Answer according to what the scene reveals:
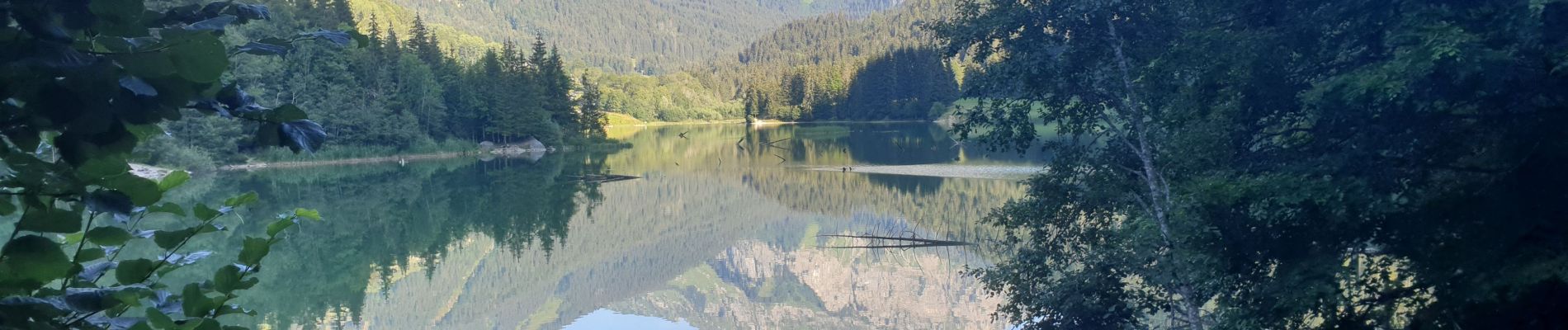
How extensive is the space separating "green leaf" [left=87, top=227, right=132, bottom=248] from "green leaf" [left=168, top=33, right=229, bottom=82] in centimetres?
63

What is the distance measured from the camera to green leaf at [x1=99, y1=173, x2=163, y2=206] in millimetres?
1864

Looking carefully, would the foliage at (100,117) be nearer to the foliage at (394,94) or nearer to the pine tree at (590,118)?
the foliage at (394,94)

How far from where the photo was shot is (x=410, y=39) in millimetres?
64938

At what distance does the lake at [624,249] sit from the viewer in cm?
1777

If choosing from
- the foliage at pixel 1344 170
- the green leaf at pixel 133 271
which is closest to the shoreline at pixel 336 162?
the foliage at pixel 1344 170

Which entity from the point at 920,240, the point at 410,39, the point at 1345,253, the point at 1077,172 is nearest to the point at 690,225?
the point at 920,240

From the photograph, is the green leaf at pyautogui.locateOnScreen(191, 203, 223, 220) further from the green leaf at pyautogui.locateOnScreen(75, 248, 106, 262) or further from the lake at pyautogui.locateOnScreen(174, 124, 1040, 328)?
the lake at pyautogui.locateOnScreen(174, 124, 1040, 328)

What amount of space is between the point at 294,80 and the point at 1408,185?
165 feet

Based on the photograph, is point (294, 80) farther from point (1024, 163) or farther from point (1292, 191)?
point (1292, 191)

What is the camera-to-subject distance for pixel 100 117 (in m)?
1.52

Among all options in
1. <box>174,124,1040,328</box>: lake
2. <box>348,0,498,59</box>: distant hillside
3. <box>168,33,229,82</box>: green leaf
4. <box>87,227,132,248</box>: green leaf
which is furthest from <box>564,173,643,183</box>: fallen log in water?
<box>348,0,498,59</box>: distant hillside

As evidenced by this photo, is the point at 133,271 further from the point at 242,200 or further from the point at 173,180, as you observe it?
the point at 242,200

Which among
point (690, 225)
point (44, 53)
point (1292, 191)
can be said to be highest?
point (44, 53)

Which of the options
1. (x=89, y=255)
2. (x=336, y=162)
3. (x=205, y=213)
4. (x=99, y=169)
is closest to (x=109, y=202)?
(x=99, y=169)
